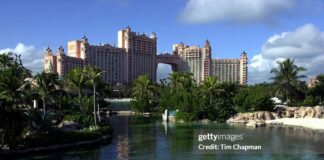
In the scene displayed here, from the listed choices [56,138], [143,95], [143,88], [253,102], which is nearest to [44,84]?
[56,138]

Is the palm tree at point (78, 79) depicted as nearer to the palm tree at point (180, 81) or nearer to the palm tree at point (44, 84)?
the palm tree at point (44, 84)

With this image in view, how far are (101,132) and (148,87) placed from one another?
5166cm

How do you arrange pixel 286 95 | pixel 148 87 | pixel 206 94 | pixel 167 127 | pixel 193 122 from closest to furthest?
pixel 167 127 → pixel 193 122 → pixel 206 94 → pixel 286 95 → pixel 148 87

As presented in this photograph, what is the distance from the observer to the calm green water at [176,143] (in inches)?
1683

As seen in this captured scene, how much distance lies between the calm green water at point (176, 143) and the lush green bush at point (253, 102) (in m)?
11.4

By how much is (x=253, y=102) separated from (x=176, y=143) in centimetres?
3370

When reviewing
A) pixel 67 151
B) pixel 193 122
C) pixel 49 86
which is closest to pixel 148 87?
pixel 193 122

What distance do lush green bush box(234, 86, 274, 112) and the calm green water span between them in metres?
11.4

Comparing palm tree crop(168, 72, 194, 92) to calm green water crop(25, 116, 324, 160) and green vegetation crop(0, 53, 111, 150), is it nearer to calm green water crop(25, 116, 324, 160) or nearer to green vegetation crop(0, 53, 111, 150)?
calm green water crop(25, 116, 324, 160)

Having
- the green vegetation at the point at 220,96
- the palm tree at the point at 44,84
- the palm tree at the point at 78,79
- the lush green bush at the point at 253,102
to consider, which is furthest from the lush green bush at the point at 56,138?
the lush green bush at the point at 253,102

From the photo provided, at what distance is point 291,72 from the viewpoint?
90.1 meters

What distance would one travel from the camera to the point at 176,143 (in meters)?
52.1

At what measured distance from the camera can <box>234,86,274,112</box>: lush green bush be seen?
3226 inches

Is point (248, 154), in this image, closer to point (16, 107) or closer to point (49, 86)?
point (16, 107)
